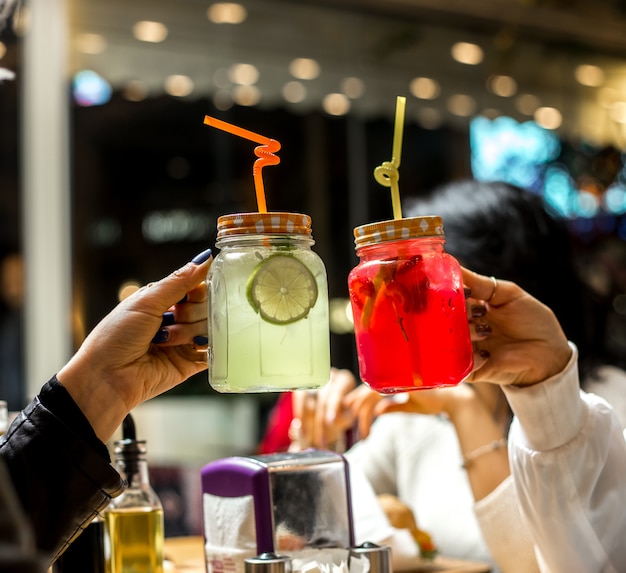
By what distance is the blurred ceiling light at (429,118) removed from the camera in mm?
5000

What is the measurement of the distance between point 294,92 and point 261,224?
3626 millimetres

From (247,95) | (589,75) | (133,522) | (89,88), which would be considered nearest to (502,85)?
(589,75)

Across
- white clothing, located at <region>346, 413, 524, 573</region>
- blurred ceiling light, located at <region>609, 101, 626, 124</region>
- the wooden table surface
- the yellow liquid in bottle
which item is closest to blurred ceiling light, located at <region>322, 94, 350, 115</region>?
blurred ceiling light, located at <region>609, 101, 626, 124</region>

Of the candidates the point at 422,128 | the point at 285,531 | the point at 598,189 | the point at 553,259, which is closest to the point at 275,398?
the point at 422,128

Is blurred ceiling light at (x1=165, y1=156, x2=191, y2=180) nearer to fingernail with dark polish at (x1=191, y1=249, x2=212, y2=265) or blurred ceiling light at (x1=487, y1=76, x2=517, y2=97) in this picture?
blurred ceiling light at (x1=487, y1=76, x2=517, y2=97)

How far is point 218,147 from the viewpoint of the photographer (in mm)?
4652

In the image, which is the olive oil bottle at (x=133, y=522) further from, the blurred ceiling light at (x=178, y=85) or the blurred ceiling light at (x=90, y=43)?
the blurred ceiling light at (x=178, y=85)

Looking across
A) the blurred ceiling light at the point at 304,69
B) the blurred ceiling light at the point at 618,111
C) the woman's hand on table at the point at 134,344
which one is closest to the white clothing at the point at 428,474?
the woman's hand on table at the point at 134,344

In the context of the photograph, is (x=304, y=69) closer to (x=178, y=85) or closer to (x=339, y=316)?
(x=178, y=85)

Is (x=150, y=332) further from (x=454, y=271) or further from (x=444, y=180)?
(x=444, y=180)

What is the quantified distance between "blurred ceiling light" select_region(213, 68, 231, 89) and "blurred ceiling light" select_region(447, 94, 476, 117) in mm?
1252

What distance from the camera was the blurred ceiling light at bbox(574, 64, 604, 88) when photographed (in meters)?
5.36

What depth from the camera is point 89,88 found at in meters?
4.25

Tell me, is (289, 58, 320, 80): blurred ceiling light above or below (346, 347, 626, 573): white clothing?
above
